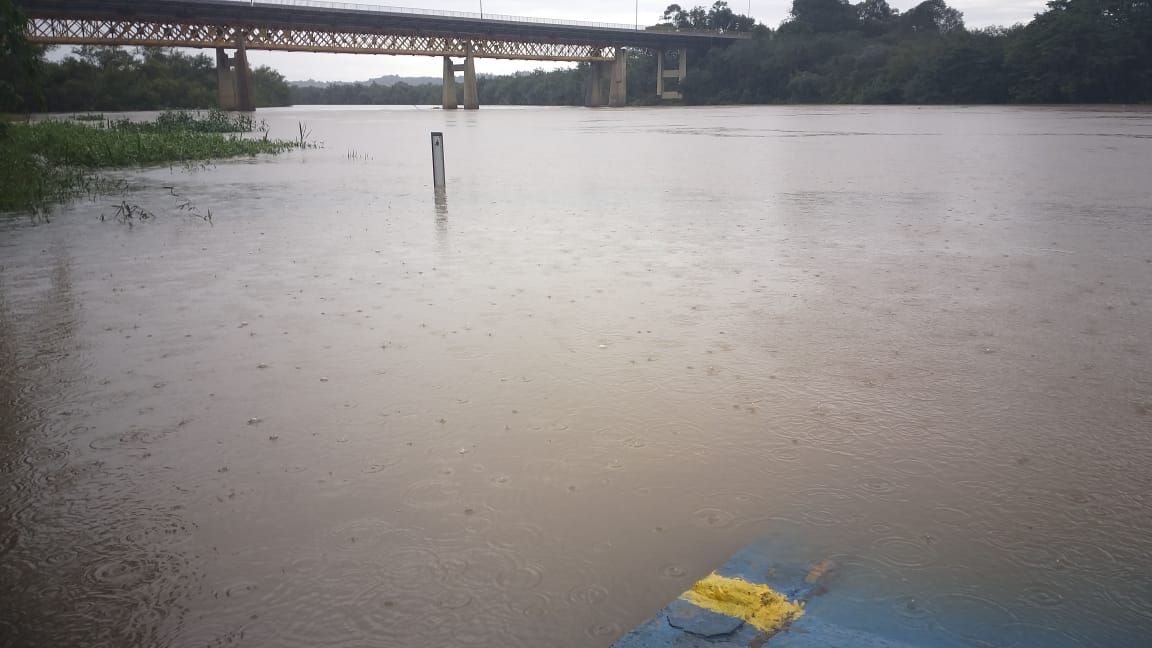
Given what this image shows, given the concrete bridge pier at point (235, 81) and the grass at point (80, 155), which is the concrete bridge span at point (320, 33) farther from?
the grass at point (80, 155)

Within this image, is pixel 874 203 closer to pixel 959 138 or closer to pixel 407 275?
pixel 407 275

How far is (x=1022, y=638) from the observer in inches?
98.9

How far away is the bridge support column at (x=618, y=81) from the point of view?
115 meters

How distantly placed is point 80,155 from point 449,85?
8434 centimetres

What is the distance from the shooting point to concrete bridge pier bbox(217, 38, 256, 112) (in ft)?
270

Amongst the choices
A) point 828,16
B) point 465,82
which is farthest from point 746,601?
point 828,16

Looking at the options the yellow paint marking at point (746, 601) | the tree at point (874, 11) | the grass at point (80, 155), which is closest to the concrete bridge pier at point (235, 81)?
the grass at point (80, 155)

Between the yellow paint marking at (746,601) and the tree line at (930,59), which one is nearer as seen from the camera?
the yellow paint marking at (746,601)

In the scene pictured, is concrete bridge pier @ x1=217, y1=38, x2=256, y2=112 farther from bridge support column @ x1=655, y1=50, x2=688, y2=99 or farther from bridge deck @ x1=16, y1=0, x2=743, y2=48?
bridge support column @ x1=655, y1=50, x2=688, y2=99

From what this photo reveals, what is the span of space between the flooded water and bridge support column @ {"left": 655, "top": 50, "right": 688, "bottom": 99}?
12097 cm

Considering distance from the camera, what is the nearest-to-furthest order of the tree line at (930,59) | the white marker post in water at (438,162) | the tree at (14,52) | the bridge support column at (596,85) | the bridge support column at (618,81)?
the tree at (14,52), the white marker post in water at (438,162), the tree line at (930,59), the bridge support column at (618,81), the bridge support column at (596,85)

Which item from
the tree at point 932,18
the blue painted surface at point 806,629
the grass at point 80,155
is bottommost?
the blue painted surface at point 806,629

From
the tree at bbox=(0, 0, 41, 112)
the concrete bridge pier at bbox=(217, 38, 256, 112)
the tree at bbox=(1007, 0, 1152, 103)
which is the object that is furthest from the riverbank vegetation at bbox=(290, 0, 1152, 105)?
the tree at bbox=(0, 0, 41, 112)

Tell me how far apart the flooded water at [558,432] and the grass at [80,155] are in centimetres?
484
